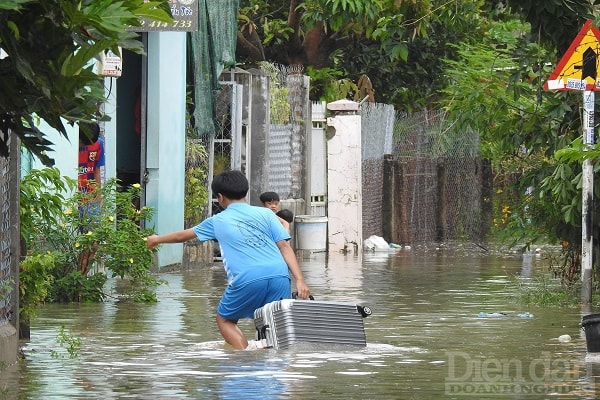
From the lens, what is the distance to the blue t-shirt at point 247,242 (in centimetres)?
1172

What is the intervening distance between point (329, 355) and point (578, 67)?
177 inches

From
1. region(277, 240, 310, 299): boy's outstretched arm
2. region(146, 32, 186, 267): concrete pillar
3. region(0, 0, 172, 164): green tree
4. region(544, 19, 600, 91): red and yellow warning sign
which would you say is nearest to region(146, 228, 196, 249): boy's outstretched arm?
region(277, 240, 310, 299): boy's outstretched arm

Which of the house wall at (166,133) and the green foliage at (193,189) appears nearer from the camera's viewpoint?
the house wall at (166,133)

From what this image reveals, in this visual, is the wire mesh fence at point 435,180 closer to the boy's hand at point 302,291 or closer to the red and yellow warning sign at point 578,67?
the red and yellow warning sign at point 578,67

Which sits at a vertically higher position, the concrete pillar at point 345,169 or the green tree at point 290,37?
the green tree at point 290,37

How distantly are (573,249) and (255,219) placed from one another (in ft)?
18.8

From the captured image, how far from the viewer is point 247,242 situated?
463 inches

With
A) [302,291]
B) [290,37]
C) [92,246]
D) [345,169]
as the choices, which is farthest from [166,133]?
[290,37]

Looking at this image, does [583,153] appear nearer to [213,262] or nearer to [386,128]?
[213,262]

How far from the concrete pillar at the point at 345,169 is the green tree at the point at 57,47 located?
66.0ft

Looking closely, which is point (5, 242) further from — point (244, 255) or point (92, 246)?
point (92, 246)

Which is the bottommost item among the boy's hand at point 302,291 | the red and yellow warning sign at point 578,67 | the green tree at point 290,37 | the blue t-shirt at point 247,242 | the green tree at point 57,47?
the boy's hand at point 302,291

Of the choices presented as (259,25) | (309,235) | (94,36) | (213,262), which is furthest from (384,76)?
(94,36)

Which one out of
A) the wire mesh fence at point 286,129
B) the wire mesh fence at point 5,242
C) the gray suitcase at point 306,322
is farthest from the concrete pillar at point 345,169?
the wire mesh fence at point 5,242
